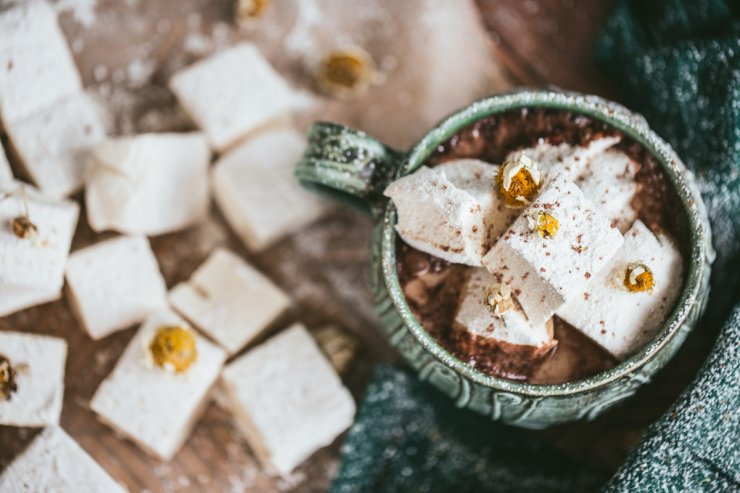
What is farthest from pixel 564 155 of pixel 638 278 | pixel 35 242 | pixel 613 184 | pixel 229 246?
pixel 35 242

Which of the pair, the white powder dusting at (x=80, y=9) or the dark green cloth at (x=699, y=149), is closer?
the dark green cloth at (x=699, y=149)

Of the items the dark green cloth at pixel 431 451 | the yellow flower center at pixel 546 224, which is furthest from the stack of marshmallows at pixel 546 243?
the dark green cloth at pixel 431 451

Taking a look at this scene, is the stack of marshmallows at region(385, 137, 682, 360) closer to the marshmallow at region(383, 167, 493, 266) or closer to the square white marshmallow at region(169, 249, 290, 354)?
the marshmallow at region(383, 167, 493, 266)

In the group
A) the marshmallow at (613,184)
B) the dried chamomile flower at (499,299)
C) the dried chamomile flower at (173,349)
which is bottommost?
the dried chamomile flower at (173,349)

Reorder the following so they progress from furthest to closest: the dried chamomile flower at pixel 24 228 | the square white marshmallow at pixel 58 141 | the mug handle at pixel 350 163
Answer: the square white marshmallow at pixel 58 141 → the dried chamomile flower at pixel 24 228 → the mug handle at pixel 350 163

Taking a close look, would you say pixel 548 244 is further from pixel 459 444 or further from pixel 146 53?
pixel 146 53

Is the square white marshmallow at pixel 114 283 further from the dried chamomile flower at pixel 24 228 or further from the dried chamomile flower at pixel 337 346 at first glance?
the dried chamomile flower at pixel 337 346

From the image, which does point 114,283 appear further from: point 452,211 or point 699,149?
point 699,149
